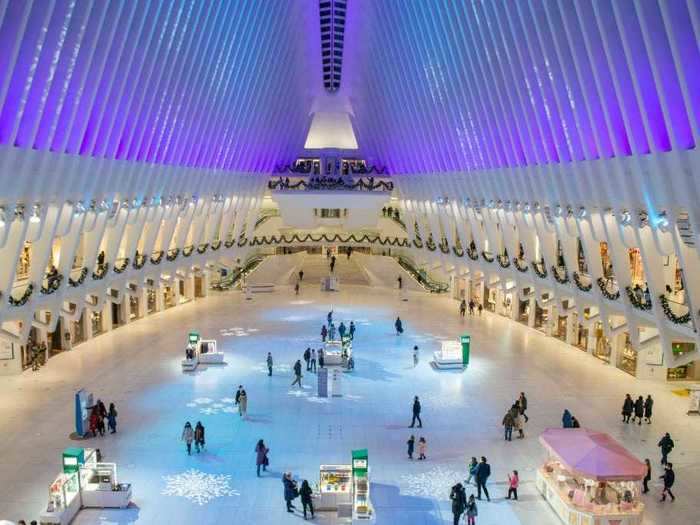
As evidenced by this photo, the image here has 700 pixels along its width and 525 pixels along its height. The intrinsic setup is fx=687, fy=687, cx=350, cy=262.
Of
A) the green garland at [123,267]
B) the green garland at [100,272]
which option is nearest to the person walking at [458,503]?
the green garland at [100,272]

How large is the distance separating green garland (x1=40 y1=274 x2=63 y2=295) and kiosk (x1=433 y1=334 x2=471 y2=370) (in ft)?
46.3

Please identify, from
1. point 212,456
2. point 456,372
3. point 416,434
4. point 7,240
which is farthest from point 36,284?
point 456,372

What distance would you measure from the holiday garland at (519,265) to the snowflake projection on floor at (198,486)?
18.4 m

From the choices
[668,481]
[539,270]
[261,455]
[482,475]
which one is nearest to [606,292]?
[539,270]

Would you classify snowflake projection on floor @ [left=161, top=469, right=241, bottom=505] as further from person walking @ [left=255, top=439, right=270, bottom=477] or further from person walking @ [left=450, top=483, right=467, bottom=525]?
person walking @ [left=450, top=483, right=467, bottom=525]

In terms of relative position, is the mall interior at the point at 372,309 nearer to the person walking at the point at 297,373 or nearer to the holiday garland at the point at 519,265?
the person walking at the point at 297,373

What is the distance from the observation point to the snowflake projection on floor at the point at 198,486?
15.6 m

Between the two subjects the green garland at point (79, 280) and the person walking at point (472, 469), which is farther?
the green garland at point (79, 280)

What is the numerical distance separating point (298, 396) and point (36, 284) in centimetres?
907

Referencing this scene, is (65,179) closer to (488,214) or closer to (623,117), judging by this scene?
(623,117)

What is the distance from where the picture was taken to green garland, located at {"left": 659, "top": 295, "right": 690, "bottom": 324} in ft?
55.8

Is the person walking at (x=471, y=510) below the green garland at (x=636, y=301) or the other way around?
below

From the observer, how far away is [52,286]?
22609mm

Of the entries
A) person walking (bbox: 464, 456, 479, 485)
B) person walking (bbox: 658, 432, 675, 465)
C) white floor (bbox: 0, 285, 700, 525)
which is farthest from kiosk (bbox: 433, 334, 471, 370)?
person walking (bbox: 658, 432, 675, 465)
